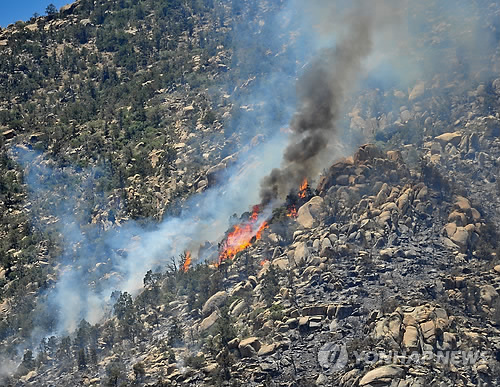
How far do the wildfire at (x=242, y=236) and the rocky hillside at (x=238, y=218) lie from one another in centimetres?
33

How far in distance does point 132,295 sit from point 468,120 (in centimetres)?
4722

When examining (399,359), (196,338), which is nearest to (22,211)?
(196,338)

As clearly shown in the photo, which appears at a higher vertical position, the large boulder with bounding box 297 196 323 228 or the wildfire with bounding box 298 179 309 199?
the wildfire with bounding box 298 179 309 199

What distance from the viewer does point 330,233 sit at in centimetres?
9275

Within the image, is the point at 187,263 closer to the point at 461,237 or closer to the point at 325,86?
the point at 461,237

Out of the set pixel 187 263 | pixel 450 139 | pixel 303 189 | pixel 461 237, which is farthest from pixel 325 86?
pixel 461 237

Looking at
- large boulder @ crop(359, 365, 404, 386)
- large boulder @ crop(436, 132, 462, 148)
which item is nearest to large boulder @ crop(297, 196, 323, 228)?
large boulder @ crop(436, 132, 462, 148)

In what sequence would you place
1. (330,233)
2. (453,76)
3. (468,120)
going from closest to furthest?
(330,233) < (468,120) < (453,76)

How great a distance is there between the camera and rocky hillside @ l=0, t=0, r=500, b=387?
253 feet

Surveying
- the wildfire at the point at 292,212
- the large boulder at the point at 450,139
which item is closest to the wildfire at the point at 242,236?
the wildfire at the point at 292,212

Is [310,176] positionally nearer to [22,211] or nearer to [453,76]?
[453,76]

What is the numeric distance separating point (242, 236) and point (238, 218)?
17.9 ft

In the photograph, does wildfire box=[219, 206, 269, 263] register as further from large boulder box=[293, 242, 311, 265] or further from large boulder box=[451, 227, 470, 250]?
large boulder box=[451, 227, 470, 250]

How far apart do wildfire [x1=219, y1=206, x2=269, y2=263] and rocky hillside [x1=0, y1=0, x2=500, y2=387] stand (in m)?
0.33
